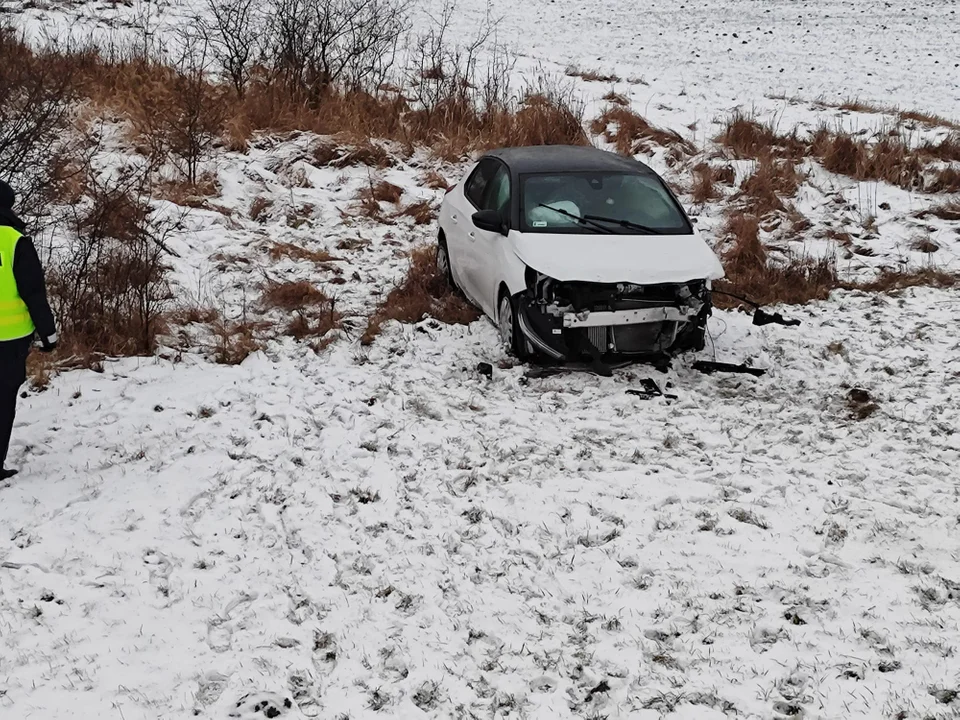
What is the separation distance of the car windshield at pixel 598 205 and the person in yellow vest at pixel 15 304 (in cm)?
401

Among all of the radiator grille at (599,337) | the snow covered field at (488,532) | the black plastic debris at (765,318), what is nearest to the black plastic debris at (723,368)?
the snow covered field at (488,532)

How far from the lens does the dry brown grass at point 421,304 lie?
8883 millimetres

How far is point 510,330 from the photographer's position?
7.95 meters

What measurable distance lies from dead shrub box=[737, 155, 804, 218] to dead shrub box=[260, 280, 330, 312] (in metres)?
6.28

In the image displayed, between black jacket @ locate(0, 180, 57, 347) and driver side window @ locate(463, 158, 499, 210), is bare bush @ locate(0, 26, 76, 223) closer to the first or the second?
black jacket @ locate(0, 180, 57, 347)

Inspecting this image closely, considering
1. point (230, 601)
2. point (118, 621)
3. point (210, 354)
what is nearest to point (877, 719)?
point (230, 601)

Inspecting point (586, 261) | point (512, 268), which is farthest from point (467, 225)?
point (586, 261)

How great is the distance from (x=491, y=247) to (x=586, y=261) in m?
1.17

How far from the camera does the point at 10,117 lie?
8320mm

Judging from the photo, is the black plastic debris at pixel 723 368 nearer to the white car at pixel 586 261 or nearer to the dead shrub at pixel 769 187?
the white car at pixel 586 261

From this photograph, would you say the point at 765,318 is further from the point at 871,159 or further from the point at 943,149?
the point at 943,149

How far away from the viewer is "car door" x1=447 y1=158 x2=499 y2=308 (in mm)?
8898

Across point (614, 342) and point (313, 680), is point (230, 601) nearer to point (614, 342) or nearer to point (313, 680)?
point (313, 680)

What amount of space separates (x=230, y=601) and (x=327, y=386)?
9.34 ft
